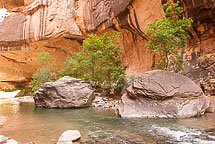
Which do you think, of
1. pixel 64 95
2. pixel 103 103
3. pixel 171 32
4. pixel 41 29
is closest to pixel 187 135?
pixel 171 32

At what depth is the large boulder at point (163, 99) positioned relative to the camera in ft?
20.6

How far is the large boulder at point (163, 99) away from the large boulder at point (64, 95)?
149 inches

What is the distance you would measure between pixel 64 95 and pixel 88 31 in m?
10.5

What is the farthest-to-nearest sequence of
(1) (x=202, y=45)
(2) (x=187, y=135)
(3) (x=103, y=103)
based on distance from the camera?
(3) (x=103, y=103) → (1) (x=202, y=45) → (2) (x=187, y=135)

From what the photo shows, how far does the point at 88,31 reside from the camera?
18516mm

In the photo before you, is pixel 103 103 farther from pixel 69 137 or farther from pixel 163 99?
pixel 69 137

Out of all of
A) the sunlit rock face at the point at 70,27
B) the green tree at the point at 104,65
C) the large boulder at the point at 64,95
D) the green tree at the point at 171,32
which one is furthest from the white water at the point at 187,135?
the sunlit rock face at the point at 70,27

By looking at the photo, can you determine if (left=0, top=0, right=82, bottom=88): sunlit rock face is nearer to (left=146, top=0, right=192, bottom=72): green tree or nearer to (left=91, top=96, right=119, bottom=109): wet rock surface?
(left=91, top=96, right=119, bottom=109): wet rock surface

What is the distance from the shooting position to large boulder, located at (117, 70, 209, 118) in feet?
20.6

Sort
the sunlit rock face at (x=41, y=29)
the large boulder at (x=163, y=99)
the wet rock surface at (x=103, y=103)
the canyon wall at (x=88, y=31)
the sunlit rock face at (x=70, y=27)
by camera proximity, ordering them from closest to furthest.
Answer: the large boulder at (x=163, y=99)
the canyon wall at (x=88, y=31)
the wet rock surface at (x=103, y=103)
the sunlit rock face at (x=70, y=27)
the sunlit rock face at (x=41, y=29)

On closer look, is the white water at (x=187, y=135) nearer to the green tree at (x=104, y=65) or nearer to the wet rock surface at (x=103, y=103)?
the wet rock surface at (x=103, y=103)

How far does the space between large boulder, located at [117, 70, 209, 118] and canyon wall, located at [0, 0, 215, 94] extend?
282 cm

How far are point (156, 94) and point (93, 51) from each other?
27.9 feet

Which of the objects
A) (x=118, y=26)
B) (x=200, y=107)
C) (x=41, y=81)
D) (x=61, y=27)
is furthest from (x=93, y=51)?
(x=200, y=107)
